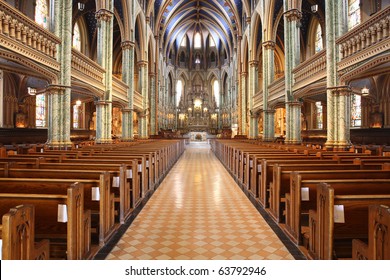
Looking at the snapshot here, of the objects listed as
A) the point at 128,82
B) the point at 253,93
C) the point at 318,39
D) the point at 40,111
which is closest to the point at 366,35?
the point at 253,93

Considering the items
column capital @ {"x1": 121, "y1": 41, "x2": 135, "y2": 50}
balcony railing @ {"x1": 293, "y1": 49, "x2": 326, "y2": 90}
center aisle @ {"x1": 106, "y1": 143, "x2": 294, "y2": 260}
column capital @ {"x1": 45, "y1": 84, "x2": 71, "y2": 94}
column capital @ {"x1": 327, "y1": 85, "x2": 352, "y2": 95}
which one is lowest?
center aisle @ {"x1": 106, "y1": 143, "x2": 294, "y2": 260}

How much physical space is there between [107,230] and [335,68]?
1010cm

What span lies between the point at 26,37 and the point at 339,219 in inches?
404

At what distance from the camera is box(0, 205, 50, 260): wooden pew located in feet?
6.71

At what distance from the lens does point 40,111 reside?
68.3 ft

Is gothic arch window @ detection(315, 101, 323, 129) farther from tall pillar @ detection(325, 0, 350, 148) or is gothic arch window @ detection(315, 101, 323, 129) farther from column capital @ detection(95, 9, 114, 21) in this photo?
column capital @ detection(95, 9, 114, 21)

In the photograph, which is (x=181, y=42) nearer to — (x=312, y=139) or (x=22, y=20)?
(x=312, y=139)

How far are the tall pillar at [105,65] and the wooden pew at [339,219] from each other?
13891 millimetres

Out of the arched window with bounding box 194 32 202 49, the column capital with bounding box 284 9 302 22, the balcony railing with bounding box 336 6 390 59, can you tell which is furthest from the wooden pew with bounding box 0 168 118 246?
the arched window with bounding box 194 32 202 49

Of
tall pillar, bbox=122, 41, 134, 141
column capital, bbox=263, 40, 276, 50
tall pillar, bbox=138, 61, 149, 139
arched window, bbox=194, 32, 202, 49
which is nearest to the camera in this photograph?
column capital, bbox=263, 40, 276, 50

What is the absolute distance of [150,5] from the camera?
1060 inches

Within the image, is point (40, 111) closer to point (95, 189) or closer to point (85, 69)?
point (85, 69)

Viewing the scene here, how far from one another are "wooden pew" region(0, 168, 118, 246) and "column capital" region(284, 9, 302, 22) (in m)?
14.7

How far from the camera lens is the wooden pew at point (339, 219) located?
3.09 meters
